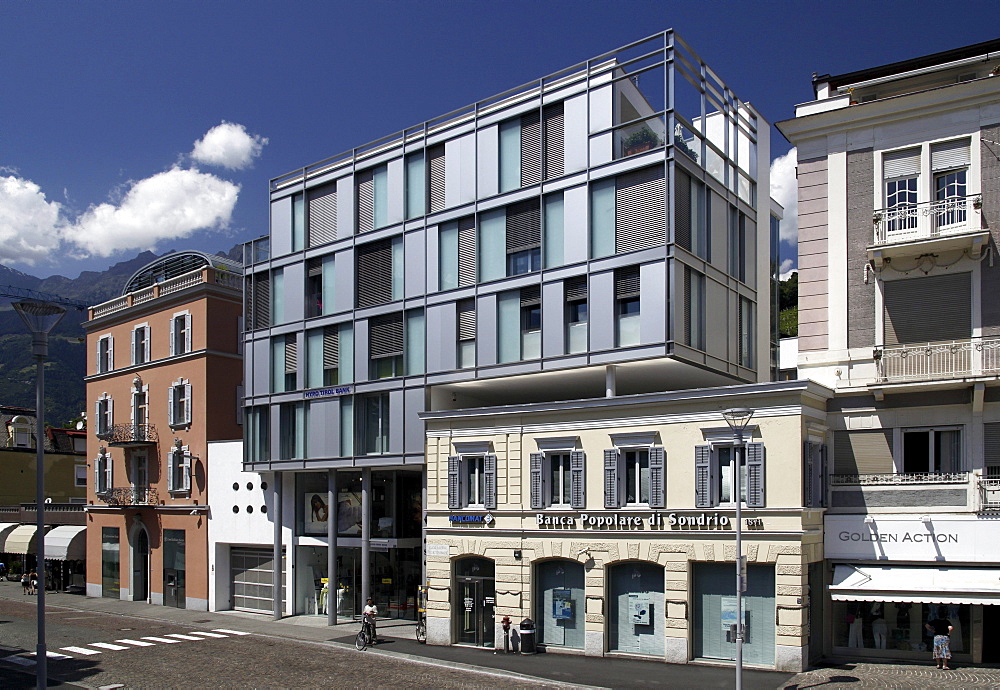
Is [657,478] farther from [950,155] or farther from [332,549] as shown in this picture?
[332,549]

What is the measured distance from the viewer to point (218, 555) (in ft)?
154

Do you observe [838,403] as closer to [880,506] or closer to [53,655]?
[880,506]

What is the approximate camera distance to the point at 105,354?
188 feet

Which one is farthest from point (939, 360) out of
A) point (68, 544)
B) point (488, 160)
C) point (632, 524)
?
point (68, 544)

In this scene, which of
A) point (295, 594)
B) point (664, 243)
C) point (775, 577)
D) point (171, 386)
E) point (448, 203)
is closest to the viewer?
point (775, 577)

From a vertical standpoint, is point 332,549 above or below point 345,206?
A: below

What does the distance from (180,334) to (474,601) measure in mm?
25796

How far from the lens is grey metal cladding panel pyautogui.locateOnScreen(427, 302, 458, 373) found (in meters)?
36.9

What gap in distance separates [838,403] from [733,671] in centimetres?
893

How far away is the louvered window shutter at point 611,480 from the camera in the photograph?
1198 inches

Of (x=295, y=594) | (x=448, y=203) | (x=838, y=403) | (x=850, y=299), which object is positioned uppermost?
(x=448, y=203)

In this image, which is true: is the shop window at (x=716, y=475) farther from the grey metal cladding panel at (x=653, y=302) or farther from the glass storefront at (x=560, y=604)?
the glass storefront at (x=560, y=604)

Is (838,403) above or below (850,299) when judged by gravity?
below

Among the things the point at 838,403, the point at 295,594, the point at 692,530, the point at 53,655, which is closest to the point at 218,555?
the point at 295,594
